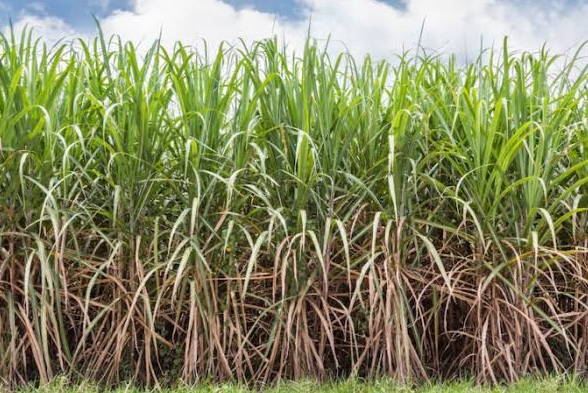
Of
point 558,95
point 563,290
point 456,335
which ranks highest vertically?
point 558,95

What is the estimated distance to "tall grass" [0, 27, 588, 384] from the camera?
305 centimetres

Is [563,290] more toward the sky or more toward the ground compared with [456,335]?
more toward the sky

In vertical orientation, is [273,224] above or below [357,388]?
above

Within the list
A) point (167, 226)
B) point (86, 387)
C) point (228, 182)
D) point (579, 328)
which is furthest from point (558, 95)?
point (86, 387)

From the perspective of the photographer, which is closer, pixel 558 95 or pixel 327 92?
pixel 327 92

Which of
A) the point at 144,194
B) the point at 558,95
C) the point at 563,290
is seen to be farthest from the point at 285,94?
the point at 563,290

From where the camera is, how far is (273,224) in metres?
3.17

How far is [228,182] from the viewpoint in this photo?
297 cm

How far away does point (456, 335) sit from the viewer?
136 inches

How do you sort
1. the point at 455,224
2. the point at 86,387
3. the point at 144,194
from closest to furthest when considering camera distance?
the point at 86,387
the point at 144,194
the point at 455,224

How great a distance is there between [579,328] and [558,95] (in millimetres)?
1126

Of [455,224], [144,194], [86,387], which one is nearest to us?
[86,387]

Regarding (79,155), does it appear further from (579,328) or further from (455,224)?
(579,328)

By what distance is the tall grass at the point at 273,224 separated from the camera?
3.05m
